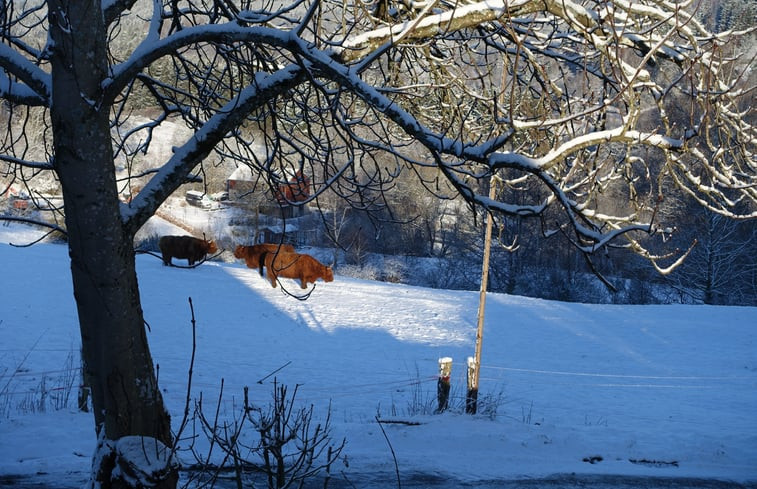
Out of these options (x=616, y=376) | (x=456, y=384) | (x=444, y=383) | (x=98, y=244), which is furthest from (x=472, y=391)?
(x=98, y=244)

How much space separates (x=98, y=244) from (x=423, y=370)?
12.8 m

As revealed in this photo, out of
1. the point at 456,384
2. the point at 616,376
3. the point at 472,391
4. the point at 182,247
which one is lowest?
the point at 456,384

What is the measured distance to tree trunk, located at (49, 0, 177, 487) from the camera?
3576mm

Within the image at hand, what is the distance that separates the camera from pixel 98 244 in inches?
143

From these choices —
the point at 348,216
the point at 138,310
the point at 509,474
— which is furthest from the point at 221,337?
the point at 348,216

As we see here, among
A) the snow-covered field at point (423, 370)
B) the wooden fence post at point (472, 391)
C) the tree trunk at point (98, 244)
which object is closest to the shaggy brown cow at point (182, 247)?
the snow-covered field at point (423, 370)

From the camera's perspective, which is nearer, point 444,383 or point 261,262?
point 444,383

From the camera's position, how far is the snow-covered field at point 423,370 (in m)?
6.75

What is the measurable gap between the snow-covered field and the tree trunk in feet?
6.31

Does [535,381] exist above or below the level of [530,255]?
below

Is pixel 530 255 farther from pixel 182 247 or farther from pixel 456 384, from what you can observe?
pixel 456 384

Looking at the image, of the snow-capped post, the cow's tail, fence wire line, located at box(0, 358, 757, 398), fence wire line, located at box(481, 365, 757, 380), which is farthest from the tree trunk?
the cow's tail

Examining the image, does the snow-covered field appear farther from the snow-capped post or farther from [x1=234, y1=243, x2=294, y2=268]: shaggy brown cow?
the snow-capped post

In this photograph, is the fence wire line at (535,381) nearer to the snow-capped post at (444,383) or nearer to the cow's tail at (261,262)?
the snow-capped post at (444,383)
